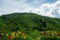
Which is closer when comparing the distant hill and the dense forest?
the dense forest

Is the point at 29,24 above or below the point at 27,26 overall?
below

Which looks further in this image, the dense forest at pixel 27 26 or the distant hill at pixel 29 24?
the distant hill at pixel 29 24

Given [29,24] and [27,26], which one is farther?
[29,24]

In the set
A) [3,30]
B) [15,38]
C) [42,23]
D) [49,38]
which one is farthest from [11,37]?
[42,23]

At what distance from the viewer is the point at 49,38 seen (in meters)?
21.0

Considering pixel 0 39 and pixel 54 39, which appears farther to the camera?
pixel 54 39

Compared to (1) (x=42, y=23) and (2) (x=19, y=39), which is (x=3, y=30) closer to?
(2) (x=19, y=39)

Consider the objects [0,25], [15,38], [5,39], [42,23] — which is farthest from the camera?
[42,23]

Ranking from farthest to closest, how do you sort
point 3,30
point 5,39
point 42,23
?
1. point 42,23
2. point 3,30
3. point 5,39

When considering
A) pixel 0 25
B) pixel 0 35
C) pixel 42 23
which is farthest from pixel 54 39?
pixel 42 23

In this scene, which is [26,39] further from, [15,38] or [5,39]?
[5,39]

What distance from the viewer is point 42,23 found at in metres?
82.8

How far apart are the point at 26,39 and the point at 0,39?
Answer: 2.41 m

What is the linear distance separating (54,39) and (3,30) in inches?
207
